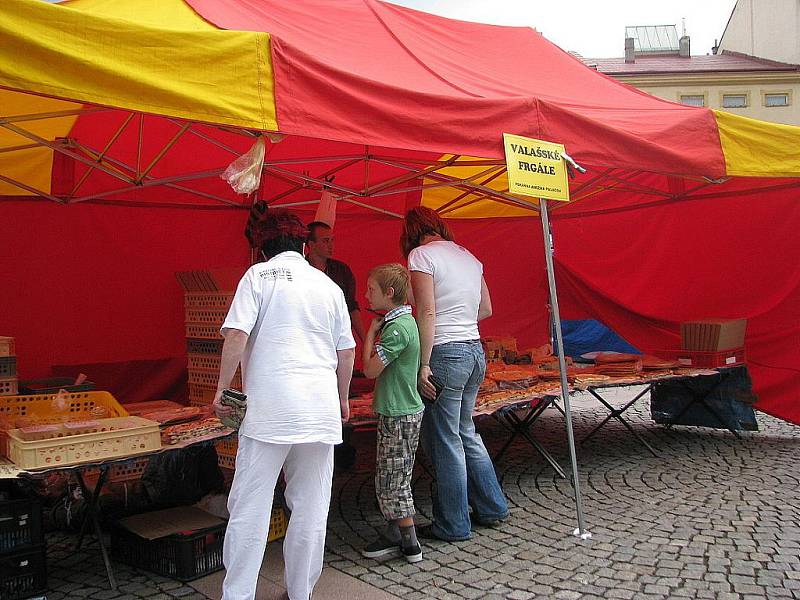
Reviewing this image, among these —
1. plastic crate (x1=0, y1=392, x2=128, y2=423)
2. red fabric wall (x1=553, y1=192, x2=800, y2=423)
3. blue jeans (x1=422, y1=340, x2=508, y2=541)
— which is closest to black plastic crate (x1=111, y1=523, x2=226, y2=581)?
plastic crate (x1=0, y1=392, x2=128, y2=423)

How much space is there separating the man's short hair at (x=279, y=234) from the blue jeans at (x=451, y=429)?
127cm

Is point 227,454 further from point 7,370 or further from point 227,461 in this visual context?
point 7,370

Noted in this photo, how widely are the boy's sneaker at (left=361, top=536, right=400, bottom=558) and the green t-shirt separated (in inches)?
28.9

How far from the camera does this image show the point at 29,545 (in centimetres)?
342

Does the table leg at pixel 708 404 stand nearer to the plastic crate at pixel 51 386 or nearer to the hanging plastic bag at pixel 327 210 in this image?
the hanging plastic bag at pixel 327 210

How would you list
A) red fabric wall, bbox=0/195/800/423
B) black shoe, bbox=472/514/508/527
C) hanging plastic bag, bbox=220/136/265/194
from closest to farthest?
hanging plastic bag, bbox=220/136/265/194, black shoe, bbox=472/514/508/527, red fabric wall, bbox=0/195/800/423

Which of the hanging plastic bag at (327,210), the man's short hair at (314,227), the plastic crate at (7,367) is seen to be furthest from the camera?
the hanging plastic bag at (327,210)

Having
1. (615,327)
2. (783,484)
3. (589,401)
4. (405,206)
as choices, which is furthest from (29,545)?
(589,401)

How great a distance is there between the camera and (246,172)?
335 centimetres

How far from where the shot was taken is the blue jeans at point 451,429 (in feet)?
13.7

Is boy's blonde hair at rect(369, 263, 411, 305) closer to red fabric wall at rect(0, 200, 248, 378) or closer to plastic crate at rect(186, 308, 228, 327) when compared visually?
plastic crate at rect(186, 308, 228, 327)

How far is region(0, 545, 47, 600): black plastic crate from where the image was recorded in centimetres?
335

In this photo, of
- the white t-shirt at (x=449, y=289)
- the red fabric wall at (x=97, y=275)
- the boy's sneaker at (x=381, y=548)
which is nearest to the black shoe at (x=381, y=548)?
the boy's sneaker at (x=381, y=548)

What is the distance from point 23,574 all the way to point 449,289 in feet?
8.50
